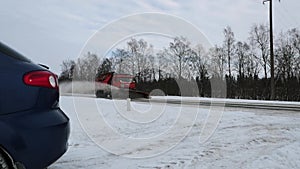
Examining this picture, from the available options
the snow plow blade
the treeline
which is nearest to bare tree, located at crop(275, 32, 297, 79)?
the treeline

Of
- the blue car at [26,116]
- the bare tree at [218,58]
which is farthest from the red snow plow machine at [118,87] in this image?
the bare tree at [218,58]

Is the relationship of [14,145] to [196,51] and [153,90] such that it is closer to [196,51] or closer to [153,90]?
[153,90]

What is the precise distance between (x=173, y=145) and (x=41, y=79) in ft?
10.9

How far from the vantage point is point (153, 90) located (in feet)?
97.0

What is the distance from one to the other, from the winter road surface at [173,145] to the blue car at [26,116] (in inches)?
54.8

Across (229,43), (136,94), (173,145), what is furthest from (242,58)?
(173,145)

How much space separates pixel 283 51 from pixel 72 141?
129ft

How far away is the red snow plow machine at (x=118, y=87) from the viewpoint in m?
19.8

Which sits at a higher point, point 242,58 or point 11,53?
point 242,58

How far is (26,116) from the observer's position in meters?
2.51

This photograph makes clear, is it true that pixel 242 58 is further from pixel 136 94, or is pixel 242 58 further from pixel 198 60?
pixel 136 94

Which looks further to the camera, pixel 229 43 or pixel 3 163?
pixel 229 43

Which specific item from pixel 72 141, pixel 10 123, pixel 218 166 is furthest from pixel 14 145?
pixel 72 141

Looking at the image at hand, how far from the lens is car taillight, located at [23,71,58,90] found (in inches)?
101
